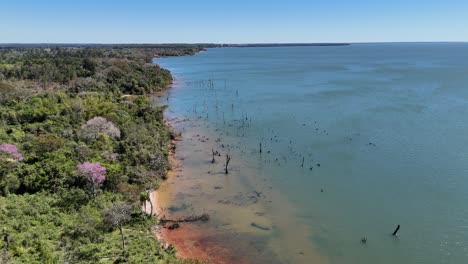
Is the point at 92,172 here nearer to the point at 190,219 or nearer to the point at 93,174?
the point at 93,174

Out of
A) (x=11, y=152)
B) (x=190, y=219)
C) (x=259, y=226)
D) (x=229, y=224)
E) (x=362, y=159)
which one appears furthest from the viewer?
(x=362, y=159)

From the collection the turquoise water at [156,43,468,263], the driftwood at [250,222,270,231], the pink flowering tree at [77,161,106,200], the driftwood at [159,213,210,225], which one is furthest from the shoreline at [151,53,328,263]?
the pink flowering tree at [77,161,106,200]

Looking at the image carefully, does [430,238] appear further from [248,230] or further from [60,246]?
[60,246]

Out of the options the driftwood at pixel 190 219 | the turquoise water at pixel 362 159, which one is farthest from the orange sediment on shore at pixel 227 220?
the turquoise water at pixel 362 159

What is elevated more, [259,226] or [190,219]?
[190,219]

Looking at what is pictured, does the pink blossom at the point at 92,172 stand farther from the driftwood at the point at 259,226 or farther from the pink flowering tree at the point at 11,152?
the driftwood at the point at 259,226

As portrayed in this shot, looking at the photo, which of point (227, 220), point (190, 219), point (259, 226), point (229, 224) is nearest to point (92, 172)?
point (190, 219)
